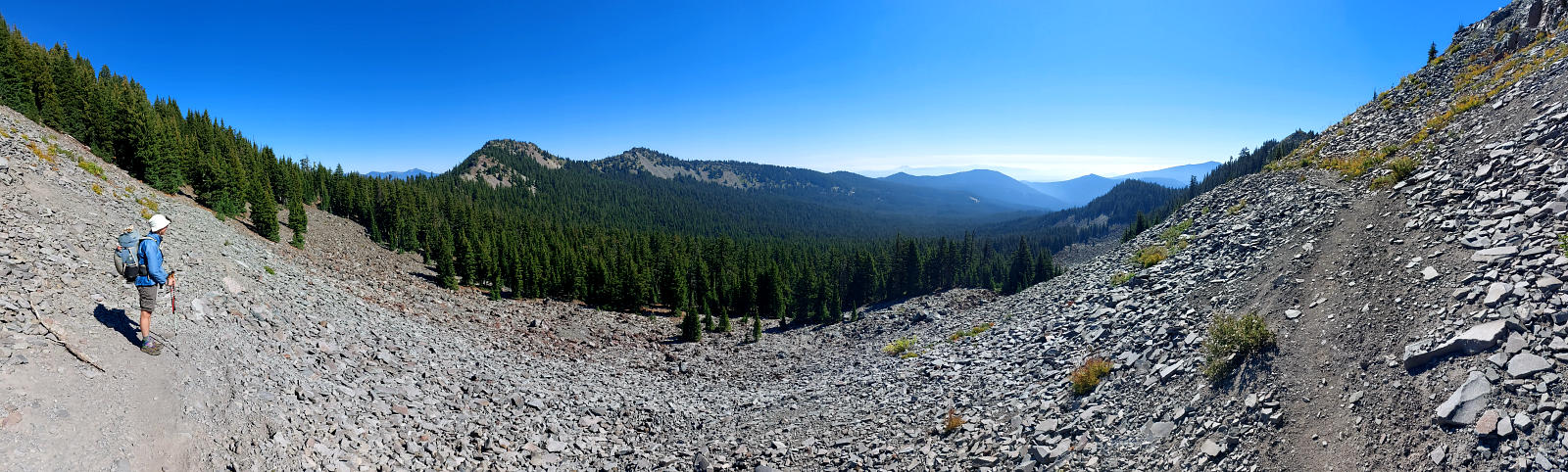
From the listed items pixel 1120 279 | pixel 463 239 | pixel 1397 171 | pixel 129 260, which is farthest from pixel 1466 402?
pixel 463 239

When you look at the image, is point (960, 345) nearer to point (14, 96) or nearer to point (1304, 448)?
point (1304, 448)

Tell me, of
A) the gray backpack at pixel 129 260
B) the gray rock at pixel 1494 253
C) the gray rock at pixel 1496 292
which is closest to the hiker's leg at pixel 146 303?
the gray backpack at pixel 129 260

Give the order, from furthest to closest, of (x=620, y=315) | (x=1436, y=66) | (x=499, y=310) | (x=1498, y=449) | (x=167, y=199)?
(x=620, y=315) < (x=499, y=310) < (x=167, y=199) < (x=1436, y=66) < (x=1498, y=449)

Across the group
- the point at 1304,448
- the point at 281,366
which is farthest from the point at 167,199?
the point at 1304,448

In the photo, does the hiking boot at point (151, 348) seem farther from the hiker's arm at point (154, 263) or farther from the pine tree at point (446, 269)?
the pine tree at point (446, 269)

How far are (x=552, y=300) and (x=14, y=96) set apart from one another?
3863 centimetres

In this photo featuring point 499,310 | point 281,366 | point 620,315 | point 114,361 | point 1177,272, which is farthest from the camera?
point 620,315

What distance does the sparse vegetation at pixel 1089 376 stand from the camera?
14.3m

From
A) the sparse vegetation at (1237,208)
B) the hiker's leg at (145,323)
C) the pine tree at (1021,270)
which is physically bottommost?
the pine tree at (1021,270)

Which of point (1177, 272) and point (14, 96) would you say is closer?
point (1177, 272)

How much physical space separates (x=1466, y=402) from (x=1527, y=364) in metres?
1.06

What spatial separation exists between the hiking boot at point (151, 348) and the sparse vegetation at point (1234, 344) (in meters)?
25.3

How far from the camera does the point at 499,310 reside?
41.3 m

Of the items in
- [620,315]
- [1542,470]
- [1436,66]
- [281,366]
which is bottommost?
[620,315]
